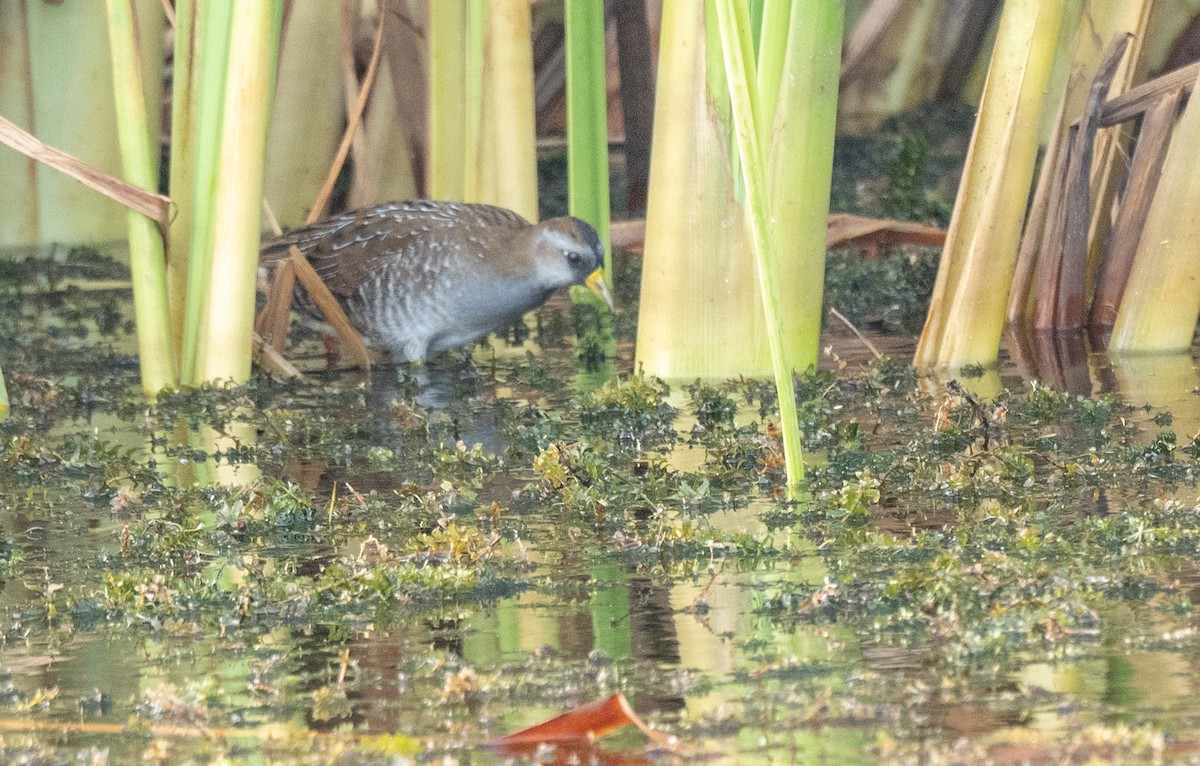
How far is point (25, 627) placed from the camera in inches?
130

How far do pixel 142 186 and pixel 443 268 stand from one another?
176 cm

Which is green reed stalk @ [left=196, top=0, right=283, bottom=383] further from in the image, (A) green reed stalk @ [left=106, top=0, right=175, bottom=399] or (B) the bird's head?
(B) the bird's head

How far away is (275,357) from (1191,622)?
4071mm

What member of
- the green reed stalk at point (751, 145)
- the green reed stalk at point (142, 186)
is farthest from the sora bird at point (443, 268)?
the green reed stalk at point (751, 145)

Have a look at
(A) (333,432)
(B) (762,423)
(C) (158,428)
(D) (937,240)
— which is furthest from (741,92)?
(D) (937,240)

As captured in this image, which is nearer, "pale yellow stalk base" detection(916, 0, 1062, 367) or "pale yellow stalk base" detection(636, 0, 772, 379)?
"pale yellow stalk base" detection(636, 0, 772, 379)

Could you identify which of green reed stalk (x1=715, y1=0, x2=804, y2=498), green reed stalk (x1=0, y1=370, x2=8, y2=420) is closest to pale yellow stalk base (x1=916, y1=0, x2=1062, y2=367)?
green reed stalk (x1=715, y1=0, x2=804, y2=498)

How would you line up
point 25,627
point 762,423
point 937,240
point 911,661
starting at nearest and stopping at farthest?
1. point 911,661
2. point 25,627
3. point 762,423
4. point 937,240

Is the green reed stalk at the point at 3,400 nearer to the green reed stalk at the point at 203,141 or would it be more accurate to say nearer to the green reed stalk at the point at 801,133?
the green reed stalk at the point at 203,141

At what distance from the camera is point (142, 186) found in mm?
5359

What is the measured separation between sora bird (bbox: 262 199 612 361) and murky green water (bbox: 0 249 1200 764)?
1.14 m

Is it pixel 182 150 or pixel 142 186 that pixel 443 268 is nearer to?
pixel 182 150

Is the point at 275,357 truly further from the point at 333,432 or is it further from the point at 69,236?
the point at 69,236

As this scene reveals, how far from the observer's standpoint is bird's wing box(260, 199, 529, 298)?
7.00 m
